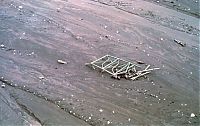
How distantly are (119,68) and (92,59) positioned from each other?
0.41 m

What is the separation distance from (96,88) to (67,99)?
44cm

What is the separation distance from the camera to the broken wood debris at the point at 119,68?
15.0 feet

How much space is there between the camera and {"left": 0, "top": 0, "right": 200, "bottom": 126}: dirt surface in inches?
153

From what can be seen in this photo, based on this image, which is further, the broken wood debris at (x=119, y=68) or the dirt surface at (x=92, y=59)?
the broken wood debris at (x=119, y=68)

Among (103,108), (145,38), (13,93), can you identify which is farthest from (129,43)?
(13,93)

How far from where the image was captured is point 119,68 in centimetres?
473

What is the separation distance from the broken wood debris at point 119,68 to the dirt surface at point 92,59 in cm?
11

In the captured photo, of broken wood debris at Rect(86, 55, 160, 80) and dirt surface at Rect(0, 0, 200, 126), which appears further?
broken wood debris at Rect(86, 55, 160, 80)

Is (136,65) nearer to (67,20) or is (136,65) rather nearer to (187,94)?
(187,94)

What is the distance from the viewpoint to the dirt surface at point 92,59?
3.88m

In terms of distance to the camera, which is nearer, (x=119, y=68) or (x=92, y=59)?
(x=119, y=68)

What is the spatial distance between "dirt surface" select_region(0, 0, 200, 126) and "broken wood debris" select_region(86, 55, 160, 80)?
0.11 m

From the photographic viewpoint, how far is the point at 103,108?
12.9ft

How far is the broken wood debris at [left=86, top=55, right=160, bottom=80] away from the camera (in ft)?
15.0
